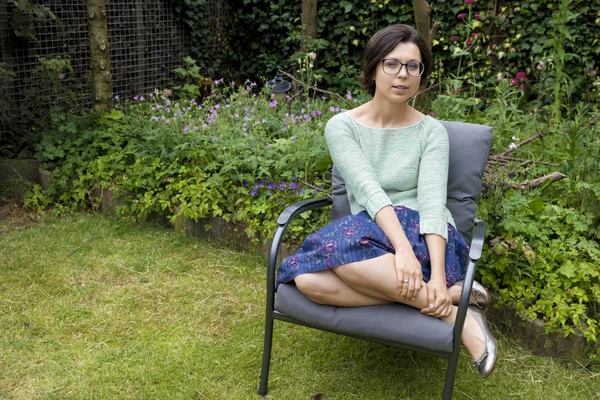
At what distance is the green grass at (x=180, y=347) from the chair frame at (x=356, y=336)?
0.20 m

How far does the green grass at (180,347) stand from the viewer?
242 cm

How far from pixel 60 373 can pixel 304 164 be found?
5.62 feet

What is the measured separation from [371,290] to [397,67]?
0.84m

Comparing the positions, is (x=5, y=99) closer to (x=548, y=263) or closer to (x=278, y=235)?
A: (x=278, y=235)

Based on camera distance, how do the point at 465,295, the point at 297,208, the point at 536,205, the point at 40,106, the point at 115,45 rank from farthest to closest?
the point at 115,45 → the point at 40,106 → the point at 536,205 → the point at 297,208 → the point at 465,295

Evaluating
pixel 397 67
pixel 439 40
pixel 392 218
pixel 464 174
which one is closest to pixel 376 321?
pixel 392 218

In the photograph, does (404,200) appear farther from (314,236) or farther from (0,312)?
(0,312)

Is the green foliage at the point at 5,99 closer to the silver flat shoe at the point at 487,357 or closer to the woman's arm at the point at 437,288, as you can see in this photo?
the woman's arm at the point at 437,288

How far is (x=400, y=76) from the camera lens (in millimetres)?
2322

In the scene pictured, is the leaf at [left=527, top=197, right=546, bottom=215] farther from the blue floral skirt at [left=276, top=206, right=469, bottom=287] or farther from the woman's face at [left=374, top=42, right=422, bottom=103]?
the woman's face at [left=374, top=42, right=422, bottom=103]

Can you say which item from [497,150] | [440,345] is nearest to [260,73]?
[497,150]

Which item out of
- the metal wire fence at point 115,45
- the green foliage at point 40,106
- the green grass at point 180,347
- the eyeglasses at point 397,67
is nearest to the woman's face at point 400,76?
the eyeglasses at point 397,67

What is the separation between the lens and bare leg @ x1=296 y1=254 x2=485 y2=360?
2.09 metres

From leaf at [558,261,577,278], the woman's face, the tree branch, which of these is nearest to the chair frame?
leaf at [558,261,577,278]
